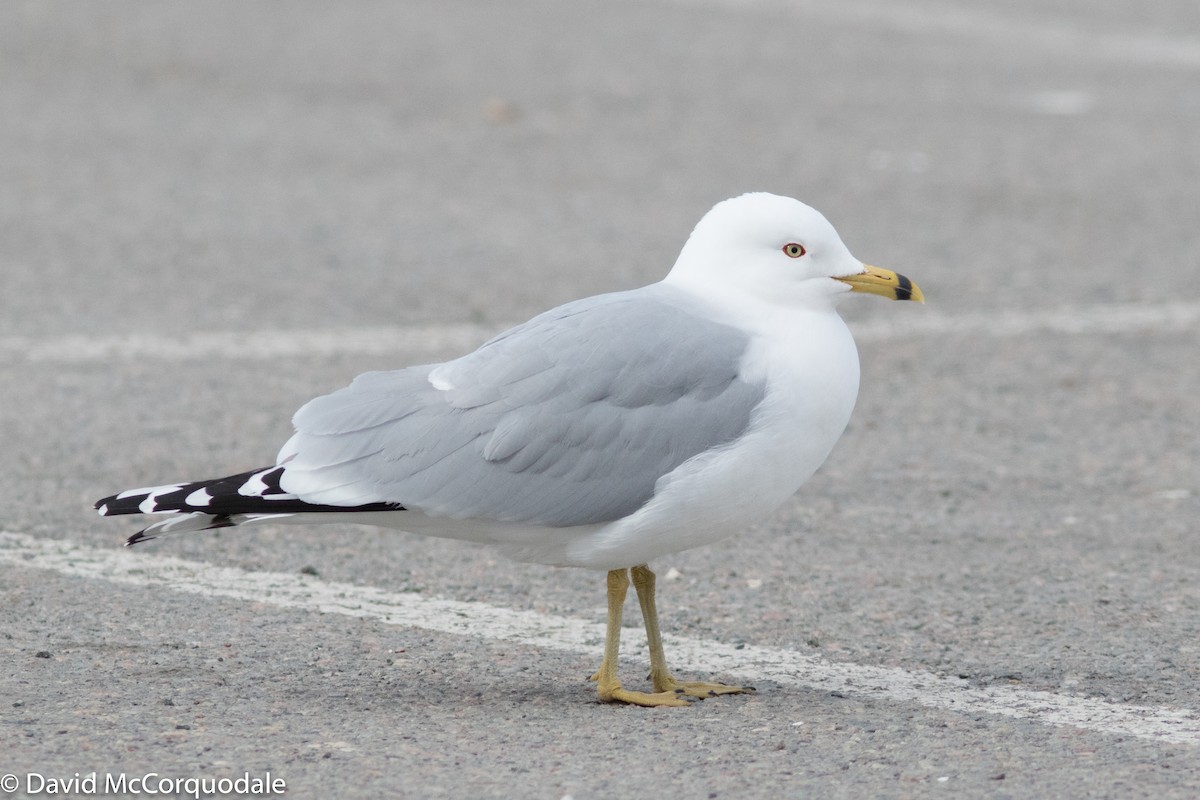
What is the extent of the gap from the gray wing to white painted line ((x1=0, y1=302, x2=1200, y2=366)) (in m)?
3.32

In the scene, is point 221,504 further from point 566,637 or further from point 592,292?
point 592,292

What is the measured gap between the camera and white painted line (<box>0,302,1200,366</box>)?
7.46 meters

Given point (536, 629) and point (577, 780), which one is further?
point (536, 629)

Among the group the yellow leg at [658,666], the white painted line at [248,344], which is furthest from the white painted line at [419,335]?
the yellow leg at [658,666]

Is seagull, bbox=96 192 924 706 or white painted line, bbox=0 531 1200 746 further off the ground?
seagull, bbox=96 192 924 706

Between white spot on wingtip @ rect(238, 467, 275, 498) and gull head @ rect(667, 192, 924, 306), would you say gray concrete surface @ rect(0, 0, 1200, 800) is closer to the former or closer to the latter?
white spot on wingtip @ rect(238, 467, 275, 498)

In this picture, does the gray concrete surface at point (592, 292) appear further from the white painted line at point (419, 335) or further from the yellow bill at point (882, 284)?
the yellow bill at point (882, 284)

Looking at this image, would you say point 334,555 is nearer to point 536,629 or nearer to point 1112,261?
point 536,629

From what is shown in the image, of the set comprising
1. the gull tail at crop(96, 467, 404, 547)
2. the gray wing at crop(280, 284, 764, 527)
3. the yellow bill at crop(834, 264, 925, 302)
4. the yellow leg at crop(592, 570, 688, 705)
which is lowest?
the yellow leg at crop(592, 570, 688, 705)

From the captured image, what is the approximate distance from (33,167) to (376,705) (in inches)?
285

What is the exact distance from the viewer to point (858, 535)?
5.66 meters

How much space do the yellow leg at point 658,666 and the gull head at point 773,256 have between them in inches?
28.6

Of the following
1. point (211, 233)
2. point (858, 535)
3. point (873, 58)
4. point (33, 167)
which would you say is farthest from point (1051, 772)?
point (873, 58)

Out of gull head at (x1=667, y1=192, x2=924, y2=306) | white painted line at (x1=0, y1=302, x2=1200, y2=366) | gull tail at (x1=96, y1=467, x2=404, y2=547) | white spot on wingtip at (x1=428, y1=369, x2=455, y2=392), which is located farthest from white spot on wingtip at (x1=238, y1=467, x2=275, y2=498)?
white painted line at (x1=0, y1=302, x2=1200, y2=366)
